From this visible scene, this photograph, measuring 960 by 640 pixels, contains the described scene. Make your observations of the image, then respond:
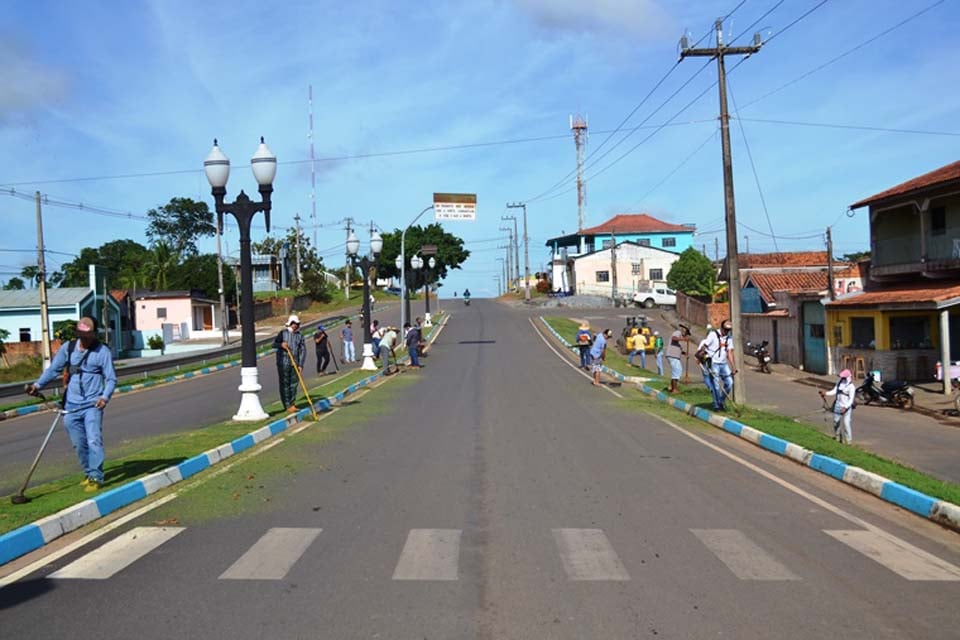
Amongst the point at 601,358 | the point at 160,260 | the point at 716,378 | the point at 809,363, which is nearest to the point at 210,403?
the point at 601,358

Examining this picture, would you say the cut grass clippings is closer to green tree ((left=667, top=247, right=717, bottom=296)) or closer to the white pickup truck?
the white pickup truck

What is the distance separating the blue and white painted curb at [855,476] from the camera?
27.7 feet

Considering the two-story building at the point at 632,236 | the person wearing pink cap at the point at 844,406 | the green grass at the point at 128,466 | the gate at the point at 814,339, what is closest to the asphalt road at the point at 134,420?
the green grass at the point at 128,466

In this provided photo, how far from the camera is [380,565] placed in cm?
652

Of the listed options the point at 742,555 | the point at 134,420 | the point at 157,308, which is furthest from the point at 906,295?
the point at 157,308

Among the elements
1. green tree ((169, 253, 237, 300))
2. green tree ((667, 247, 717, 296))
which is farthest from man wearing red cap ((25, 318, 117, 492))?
green tree ((169, 253, 237, 300))

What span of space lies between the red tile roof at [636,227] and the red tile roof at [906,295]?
2386 inches

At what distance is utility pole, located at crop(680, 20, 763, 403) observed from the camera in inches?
759

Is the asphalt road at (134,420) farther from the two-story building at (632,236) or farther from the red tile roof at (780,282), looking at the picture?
the two-story building at (632,236)

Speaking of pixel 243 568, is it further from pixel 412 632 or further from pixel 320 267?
pixel 320 267

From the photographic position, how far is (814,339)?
111ft

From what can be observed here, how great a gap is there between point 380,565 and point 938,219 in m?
30.7

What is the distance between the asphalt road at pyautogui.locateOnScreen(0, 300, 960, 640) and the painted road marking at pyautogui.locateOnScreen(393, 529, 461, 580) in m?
0.03

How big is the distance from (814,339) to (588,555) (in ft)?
97.5
